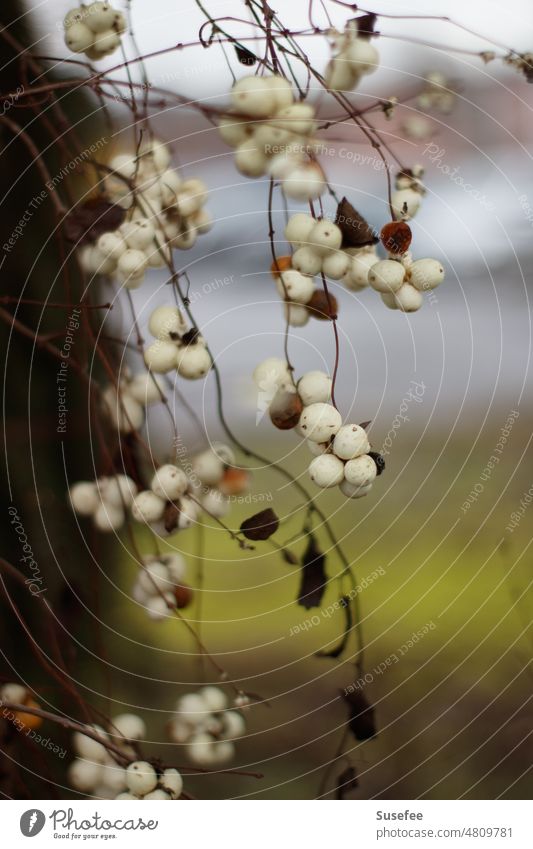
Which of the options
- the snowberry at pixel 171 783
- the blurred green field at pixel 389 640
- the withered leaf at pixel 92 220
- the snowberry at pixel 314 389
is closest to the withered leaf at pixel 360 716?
the blurred green field at pixel 389 640

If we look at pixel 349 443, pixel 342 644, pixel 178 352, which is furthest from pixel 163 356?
pixel 342 644

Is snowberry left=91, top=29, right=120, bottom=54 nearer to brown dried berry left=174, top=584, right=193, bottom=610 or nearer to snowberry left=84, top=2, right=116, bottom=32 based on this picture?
snowberry left=84, top=2, right=116, bottom=32

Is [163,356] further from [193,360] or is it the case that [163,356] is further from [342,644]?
[342,644]

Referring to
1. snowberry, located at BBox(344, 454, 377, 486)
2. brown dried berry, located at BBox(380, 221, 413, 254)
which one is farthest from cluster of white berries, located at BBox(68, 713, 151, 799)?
brown dried berry, located at BBox(380, 221, 413, 254)
